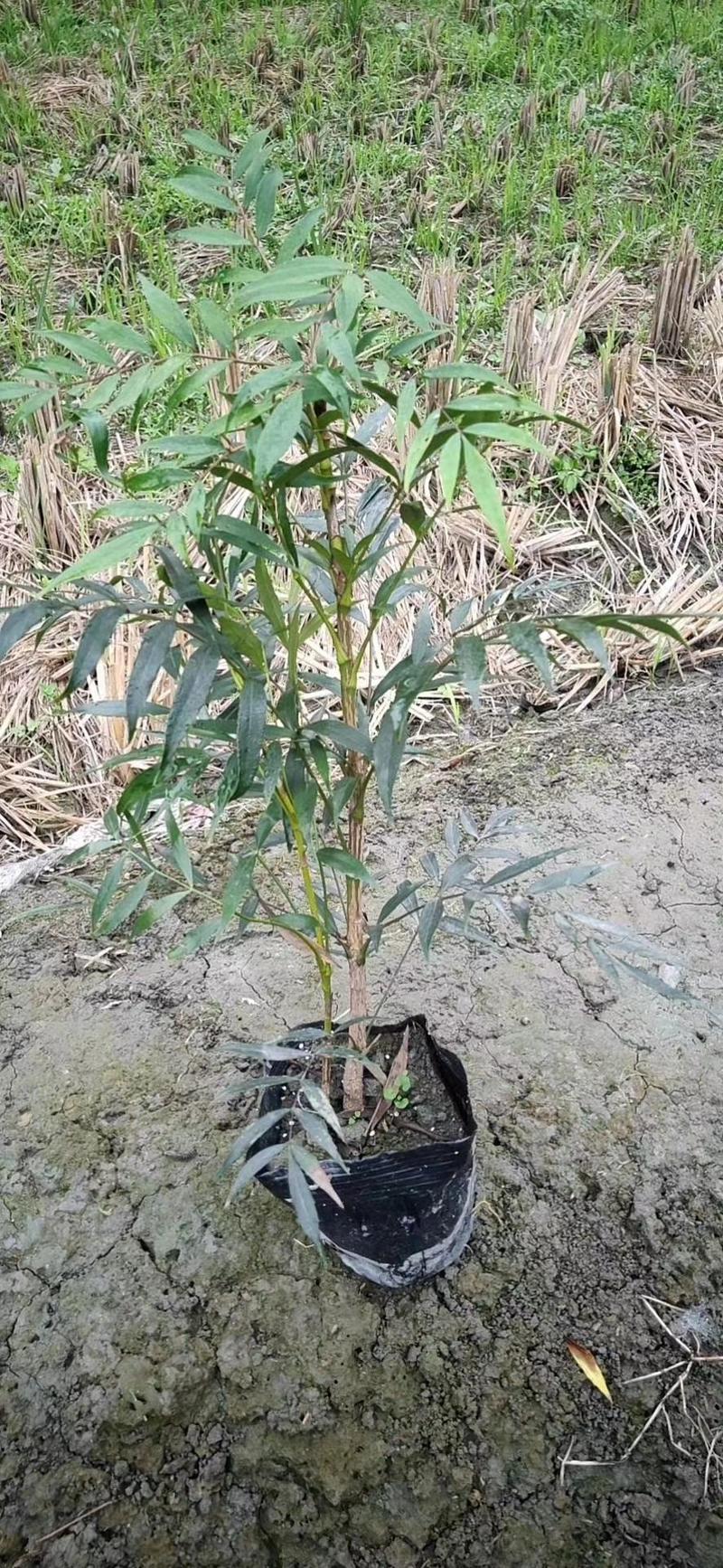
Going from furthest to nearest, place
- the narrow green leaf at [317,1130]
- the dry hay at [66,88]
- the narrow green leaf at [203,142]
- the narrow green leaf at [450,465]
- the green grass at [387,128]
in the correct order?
the dry hay at [66,88] < the green grass at [387,128] < the narrow green leaf at [317,1130] < the narrow green leaf at [203,142] < the narrow green leaf at [450,465]

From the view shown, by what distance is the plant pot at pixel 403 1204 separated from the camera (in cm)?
132

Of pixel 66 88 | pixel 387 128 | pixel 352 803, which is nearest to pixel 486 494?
pixel 352 803

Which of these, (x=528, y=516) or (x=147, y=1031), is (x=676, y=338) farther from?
(x=147, y=1031)

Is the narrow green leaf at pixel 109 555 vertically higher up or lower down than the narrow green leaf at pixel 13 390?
lower down

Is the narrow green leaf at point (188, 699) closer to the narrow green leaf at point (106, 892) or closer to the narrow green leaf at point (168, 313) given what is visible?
the narrow green leaf at point (168, 313)

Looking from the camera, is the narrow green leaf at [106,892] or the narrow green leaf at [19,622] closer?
the narrow green leaf at [19,622]

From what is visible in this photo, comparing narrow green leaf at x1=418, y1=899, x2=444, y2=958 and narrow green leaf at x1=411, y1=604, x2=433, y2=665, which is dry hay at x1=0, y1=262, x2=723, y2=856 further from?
narrow green leaf at x1=418, y1=899, x2=444, y2=958

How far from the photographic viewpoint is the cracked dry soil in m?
1.22

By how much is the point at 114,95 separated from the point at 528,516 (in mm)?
2720

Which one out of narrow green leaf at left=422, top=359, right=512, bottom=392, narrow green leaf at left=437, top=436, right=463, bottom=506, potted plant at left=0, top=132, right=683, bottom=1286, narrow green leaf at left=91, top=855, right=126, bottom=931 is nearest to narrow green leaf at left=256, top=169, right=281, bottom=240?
potted plant at left=0, top=132, right=683, bottom=1286

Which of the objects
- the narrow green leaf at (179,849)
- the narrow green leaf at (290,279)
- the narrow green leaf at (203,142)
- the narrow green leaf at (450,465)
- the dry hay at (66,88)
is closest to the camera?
the narrow green leaf at (450,465)

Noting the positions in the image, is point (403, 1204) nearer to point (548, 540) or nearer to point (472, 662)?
point (472, 662)

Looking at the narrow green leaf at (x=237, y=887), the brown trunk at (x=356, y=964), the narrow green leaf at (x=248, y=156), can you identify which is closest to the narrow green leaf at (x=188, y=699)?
the narrow green leaf at (x=237, y=887)

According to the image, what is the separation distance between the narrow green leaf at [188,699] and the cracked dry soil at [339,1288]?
0.87 meters
